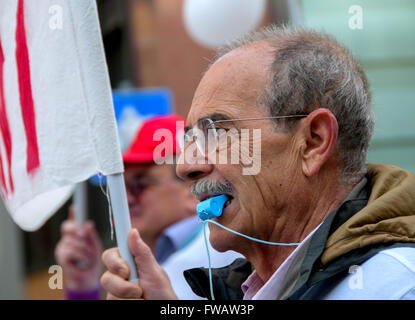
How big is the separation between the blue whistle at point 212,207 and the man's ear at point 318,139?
28cm

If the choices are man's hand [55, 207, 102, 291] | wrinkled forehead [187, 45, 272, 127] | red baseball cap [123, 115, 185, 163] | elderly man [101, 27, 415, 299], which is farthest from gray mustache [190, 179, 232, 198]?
man's hand [55, 207, 102, 291]

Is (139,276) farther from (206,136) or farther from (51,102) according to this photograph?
(51,102)

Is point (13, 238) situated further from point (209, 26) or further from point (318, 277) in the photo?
point (318, 277)

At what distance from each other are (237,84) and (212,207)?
0.39 metres

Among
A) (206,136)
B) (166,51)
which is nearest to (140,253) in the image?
(206,136)

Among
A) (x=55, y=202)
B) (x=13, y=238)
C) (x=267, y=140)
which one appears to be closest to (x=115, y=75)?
(x=13, y=238)

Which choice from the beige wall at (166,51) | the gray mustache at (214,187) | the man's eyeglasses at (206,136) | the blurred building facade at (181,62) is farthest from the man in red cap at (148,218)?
the beige wall at (166,51)

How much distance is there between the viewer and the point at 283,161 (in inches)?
70.7

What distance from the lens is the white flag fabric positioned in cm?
189

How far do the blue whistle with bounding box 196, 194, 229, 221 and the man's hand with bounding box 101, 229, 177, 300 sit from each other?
247 mm

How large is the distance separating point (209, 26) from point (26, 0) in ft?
8.87

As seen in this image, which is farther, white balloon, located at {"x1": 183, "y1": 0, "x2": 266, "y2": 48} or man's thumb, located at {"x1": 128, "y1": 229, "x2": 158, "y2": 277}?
white balloon, located at {"x1": 183, "y1": 0, "x2": 266, "y2": 48}

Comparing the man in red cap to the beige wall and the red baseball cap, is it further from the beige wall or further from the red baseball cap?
the beige wall

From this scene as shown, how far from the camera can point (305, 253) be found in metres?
1.67
